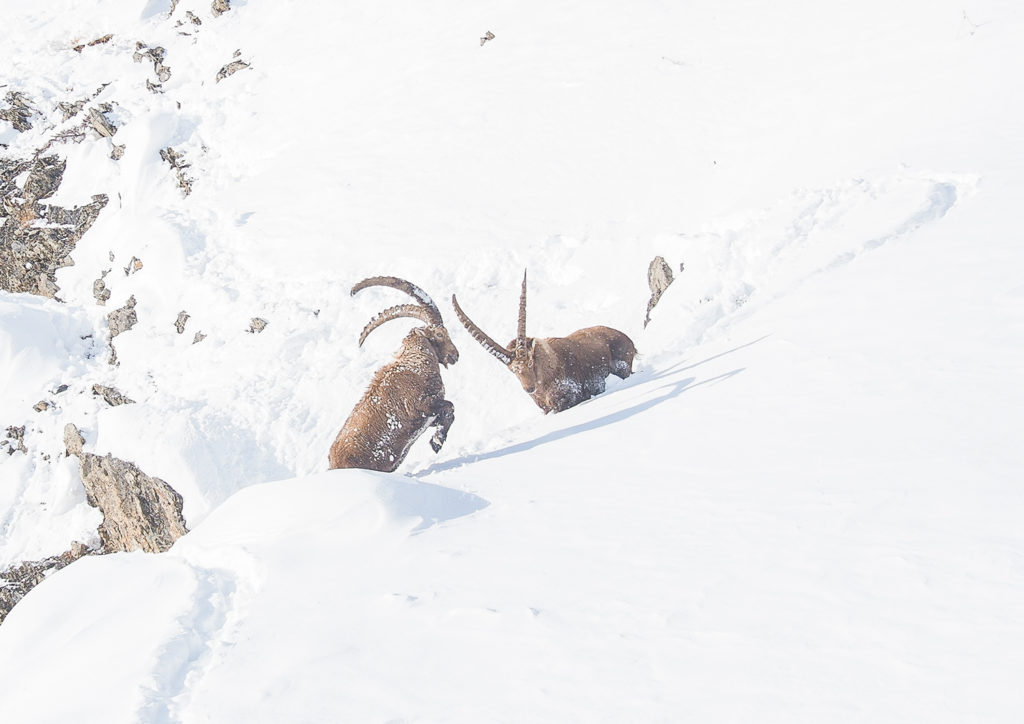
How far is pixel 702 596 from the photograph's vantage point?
3555mm

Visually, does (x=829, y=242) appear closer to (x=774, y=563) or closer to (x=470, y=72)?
(x=774, y=563)

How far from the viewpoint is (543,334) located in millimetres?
12672

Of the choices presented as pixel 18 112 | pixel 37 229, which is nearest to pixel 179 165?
pixel 37 229

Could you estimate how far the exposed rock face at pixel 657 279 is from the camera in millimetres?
11977

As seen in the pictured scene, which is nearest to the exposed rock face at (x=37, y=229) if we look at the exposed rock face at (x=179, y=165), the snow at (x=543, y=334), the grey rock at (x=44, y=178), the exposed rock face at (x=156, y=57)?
the grey rock at (x=44, y=178)

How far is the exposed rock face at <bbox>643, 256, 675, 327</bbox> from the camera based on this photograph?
12.0m

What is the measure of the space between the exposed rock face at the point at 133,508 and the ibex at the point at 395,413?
5227mm

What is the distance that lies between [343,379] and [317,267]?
3035mm

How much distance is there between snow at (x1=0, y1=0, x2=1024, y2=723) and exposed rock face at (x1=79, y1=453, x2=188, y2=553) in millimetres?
310

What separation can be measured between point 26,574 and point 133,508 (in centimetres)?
298

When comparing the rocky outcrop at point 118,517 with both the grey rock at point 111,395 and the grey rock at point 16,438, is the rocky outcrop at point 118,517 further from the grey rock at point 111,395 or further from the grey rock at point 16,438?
the grey rock at point 16,438

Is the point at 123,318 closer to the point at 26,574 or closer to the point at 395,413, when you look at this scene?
the point at 26,574

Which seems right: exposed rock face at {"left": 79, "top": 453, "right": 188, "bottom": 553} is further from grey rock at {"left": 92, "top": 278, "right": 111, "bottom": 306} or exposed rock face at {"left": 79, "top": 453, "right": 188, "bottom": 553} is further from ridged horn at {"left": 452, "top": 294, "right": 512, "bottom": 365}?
ridged horn at {"left": 452, "top": 294, "right": 512, "bottom": 365}

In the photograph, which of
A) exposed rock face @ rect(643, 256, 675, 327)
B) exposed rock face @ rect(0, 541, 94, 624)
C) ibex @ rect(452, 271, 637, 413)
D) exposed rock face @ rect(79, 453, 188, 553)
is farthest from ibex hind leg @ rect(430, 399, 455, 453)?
exposed rock face @ rect(0, 541, 94, 624)
